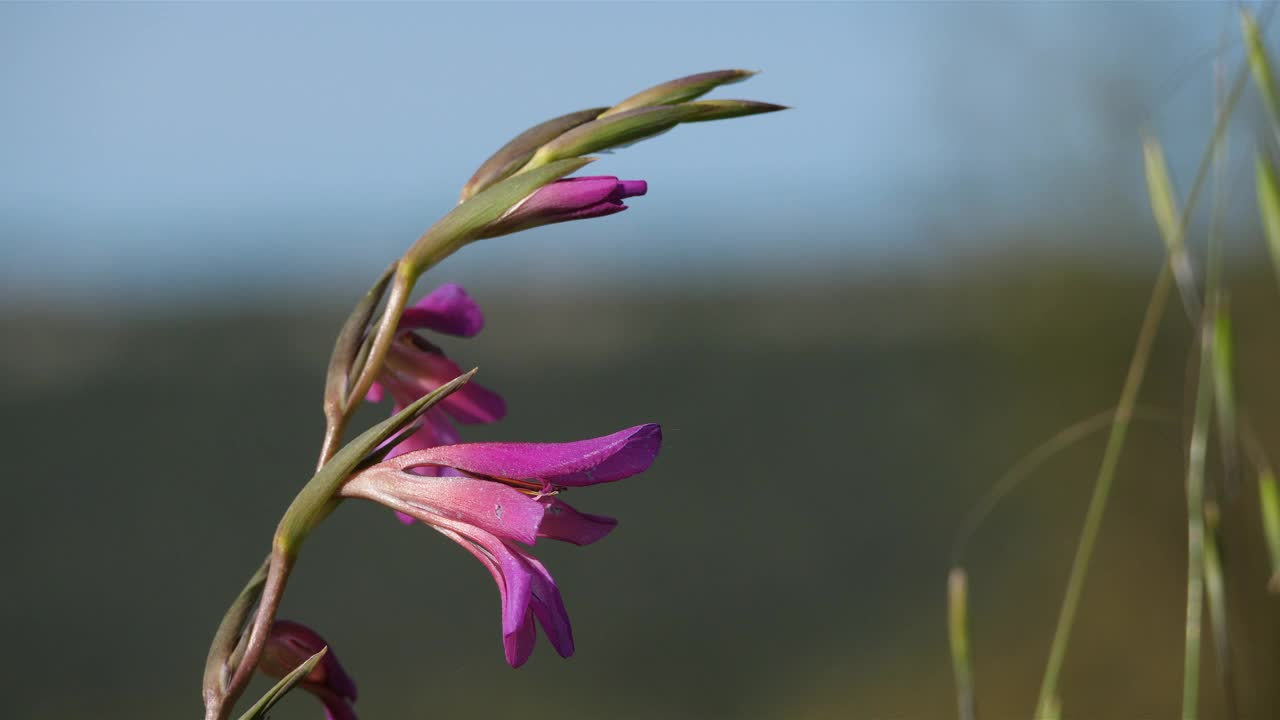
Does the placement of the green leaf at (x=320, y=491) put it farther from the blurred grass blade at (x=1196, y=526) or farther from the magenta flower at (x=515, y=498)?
the blurred grass blade at (x=1196, y=526)

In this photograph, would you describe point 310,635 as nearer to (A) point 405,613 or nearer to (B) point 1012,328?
(B) point 1012,328

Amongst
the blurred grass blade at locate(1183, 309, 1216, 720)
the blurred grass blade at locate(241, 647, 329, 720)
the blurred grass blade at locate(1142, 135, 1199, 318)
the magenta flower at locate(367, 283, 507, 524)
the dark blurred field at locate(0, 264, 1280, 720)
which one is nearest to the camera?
the blurred grass blade at locate(241, 647, 329, 720)

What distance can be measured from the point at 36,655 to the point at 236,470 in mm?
1804

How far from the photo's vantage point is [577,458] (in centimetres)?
44

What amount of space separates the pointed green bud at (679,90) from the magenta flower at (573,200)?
0.03m

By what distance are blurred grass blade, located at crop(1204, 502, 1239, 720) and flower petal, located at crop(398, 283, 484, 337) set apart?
44 cm

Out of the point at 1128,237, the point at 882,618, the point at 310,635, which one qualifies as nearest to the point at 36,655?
the point at 882,618

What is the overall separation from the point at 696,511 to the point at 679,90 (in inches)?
236

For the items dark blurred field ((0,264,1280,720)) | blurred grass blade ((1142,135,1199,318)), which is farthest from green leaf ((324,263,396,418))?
dark blurred field ((0,264,1280,720))

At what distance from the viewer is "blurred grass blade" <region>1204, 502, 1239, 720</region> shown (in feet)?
2.23

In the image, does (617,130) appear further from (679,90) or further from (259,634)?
(259,634)

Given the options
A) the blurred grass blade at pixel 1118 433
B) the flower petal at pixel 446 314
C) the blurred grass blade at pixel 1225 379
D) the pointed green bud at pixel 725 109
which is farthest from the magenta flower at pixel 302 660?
the blurred grass blade at pixel 1225 379

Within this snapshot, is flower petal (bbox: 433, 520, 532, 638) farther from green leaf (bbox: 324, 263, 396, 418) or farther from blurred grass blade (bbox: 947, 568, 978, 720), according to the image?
blurred grass blade (bbox: 947, 568, 978, 720)

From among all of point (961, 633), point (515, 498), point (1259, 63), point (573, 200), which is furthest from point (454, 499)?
point (1259, 63)
